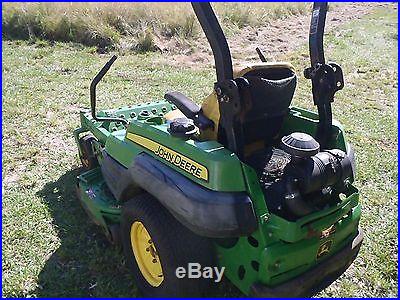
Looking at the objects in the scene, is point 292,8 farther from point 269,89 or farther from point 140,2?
point 269,89

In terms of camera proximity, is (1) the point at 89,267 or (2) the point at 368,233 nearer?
(1) the point at 89,267

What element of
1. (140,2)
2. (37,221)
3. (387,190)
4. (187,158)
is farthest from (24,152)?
(140,2)

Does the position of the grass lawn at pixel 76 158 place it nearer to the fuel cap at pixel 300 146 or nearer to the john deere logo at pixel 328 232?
the john deere logo at pixel 328 232

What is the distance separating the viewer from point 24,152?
463 cm

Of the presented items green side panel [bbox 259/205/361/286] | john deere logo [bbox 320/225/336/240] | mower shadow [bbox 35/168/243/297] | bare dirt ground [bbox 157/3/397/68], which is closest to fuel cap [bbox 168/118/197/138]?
green side panel [bbox 259/205/361/286]

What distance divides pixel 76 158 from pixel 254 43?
692 centimetres

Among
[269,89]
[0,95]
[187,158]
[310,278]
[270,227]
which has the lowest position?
[0,95]

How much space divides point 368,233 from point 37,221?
106 inches

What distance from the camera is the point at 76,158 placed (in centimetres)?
453

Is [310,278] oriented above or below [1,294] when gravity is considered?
above

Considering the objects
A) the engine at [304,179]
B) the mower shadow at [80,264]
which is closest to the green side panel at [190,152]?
the engine at [304,179]

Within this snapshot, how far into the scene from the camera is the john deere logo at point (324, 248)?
241 centimetres

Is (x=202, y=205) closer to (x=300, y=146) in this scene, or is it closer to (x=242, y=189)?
(x=242, y=189)

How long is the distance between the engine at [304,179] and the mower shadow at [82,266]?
823 mm
